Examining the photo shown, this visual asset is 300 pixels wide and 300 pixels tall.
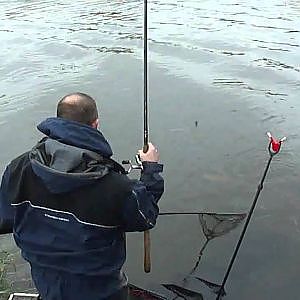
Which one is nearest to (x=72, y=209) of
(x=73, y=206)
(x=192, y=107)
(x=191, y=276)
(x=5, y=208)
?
(x=73, y=206)

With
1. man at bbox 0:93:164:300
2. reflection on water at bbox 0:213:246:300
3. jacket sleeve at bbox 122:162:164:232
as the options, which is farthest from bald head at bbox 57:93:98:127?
reflection on water at bbox 0:213:246:300

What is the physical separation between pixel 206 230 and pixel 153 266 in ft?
2.93

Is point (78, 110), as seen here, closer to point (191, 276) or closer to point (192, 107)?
point (191, 276)

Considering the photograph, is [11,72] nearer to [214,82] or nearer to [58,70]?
[58,70]

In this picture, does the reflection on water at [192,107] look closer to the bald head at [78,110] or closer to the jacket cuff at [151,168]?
the jacket cuff at [151,168]

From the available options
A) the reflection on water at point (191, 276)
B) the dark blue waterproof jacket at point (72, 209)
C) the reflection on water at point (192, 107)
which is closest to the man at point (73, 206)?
the dark blue waterproof jacket at point (72, 209)

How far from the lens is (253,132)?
9383 millimetres

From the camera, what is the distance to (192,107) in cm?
1062

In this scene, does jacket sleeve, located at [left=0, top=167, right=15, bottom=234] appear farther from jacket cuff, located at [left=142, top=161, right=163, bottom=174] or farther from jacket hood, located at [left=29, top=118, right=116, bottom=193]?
jacket cuff, located at [left=142, top=161, right=163, bottom=174]

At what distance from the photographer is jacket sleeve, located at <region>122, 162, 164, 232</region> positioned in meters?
3.04

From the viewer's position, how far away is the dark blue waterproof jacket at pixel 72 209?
2.96 metres

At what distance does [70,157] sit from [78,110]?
305 millimetres

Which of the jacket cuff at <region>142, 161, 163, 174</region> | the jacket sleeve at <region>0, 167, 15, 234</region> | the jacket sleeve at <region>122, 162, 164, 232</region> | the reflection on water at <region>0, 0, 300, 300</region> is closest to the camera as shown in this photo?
the jacket sleeve at <region>122, 162, 164, 232</region>

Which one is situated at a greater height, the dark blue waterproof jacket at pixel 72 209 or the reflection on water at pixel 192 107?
the dark blue waterproof jacket at pixel 72 209
